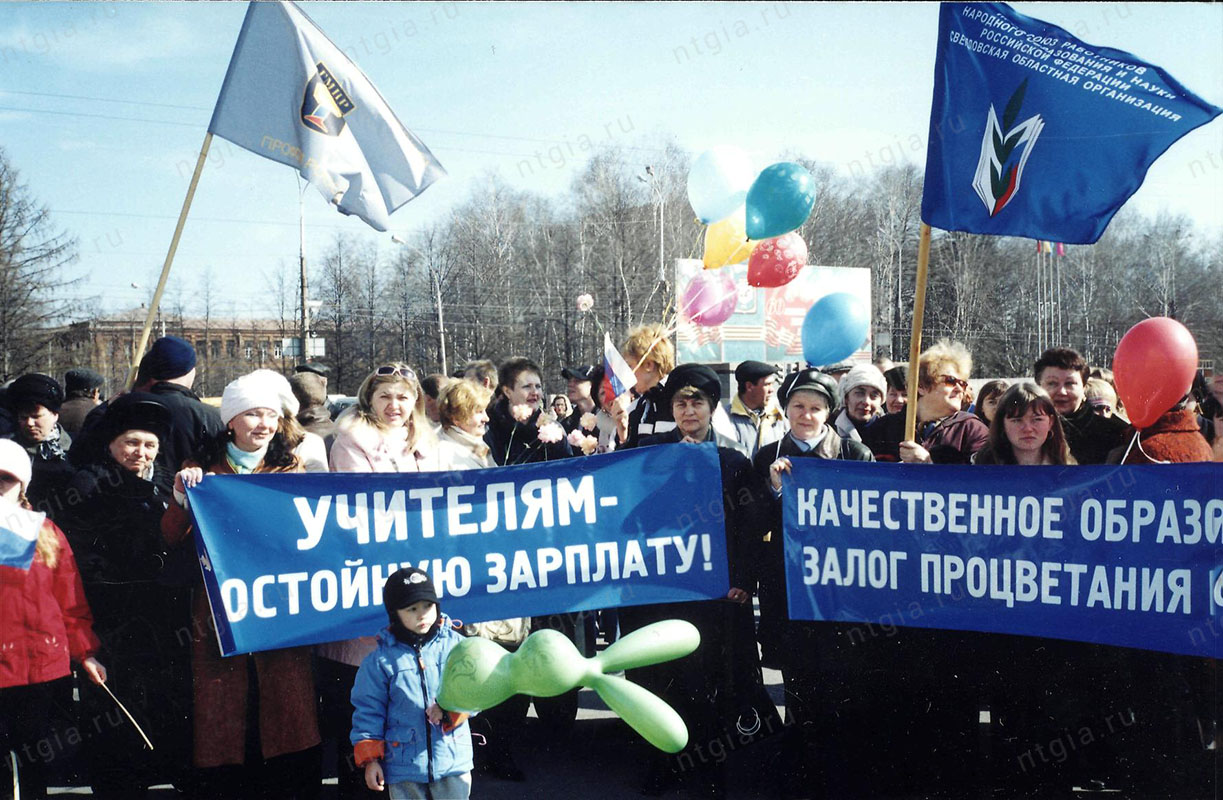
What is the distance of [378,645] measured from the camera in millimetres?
A: 3826

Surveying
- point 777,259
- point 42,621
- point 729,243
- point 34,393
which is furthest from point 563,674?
point 777,259

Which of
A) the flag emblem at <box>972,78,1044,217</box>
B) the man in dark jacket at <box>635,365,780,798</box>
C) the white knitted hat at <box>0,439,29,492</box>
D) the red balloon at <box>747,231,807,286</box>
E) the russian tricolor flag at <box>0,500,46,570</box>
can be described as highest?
the flag emblem at <box>972,78,1044,217</box>

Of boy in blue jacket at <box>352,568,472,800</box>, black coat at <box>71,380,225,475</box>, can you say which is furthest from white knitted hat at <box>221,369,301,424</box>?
boy in blue jacket at <box>352,568,472,800</box>

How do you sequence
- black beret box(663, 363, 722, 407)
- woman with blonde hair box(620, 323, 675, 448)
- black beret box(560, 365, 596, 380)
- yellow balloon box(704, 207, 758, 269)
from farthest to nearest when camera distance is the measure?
black beret box(560, 365, 596, 380)
yellow balloon box(704, 207, 758, 269)
woman with blonde hair box(620, 323, 675, 448)
black beret box(663, 363, 722, 407)

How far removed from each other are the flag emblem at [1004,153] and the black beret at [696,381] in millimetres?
1458

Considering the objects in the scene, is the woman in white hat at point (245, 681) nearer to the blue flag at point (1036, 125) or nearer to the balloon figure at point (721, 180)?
the blue flag at point (1036, 125)

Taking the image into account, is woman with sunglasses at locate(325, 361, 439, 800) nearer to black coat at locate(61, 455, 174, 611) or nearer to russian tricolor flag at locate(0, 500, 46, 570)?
black coat at locate(61, 455, 174, 611)

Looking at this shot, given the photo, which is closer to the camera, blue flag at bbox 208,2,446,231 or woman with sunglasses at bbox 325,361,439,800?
woman with sunglasses at bbox 325,361,439,800

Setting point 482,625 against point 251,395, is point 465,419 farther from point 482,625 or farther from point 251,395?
point 251,395

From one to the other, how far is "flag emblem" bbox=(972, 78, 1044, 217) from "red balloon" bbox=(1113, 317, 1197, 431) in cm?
82

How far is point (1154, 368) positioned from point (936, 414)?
1490 mm

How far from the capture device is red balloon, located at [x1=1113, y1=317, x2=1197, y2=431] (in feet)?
14.8

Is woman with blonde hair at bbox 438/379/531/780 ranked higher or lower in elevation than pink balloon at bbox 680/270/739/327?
lower

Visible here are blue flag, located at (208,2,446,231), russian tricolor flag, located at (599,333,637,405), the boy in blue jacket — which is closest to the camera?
the boy in blue jacket
